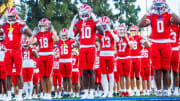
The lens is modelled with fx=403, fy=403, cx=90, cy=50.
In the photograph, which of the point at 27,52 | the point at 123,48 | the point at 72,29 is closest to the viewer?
the point at 72,29

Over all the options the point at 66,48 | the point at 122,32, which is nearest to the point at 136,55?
the point at 122,32

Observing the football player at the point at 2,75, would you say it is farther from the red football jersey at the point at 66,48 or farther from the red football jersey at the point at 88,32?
the red football jersey at the point at 88,32

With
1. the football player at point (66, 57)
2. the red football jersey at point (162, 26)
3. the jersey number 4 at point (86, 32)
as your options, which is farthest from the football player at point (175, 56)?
the football player at point (66, 57)

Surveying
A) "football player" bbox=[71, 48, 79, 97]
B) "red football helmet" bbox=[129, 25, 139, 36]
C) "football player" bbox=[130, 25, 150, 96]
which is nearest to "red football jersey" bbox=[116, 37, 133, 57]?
"football player" bbox=[130, 25, 150, 96]

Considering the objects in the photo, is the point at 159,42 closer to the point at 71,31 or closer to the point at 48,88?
the point at 71,31

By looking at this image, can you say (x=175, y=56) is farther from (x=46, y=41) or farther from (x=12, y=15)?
(x=12, y=15)

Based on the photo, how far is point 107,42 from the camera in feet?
37.8

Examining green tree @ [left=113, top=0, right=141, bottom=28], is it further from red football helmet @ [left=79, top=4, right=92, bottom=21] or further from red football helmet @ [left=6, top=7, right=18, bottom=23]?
red football helmet @ [left=6, top=7, right=18, bottom=23]

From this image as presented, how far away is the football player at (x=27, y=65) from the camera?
41.7 ft

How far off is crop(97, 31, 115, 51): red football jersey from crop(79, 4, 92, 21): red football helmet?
4.70ft

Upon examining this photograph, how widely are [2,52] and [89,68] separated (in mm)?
2865

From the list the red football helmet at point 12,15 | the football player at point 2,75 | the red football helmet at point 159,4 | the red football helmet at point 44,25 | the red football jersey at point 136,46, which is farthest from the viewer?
the red football jersey at point 136,46

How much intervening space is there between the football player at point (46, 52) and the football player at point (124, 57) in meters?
2.25

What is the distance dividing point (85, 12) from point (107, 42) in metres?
1.65
